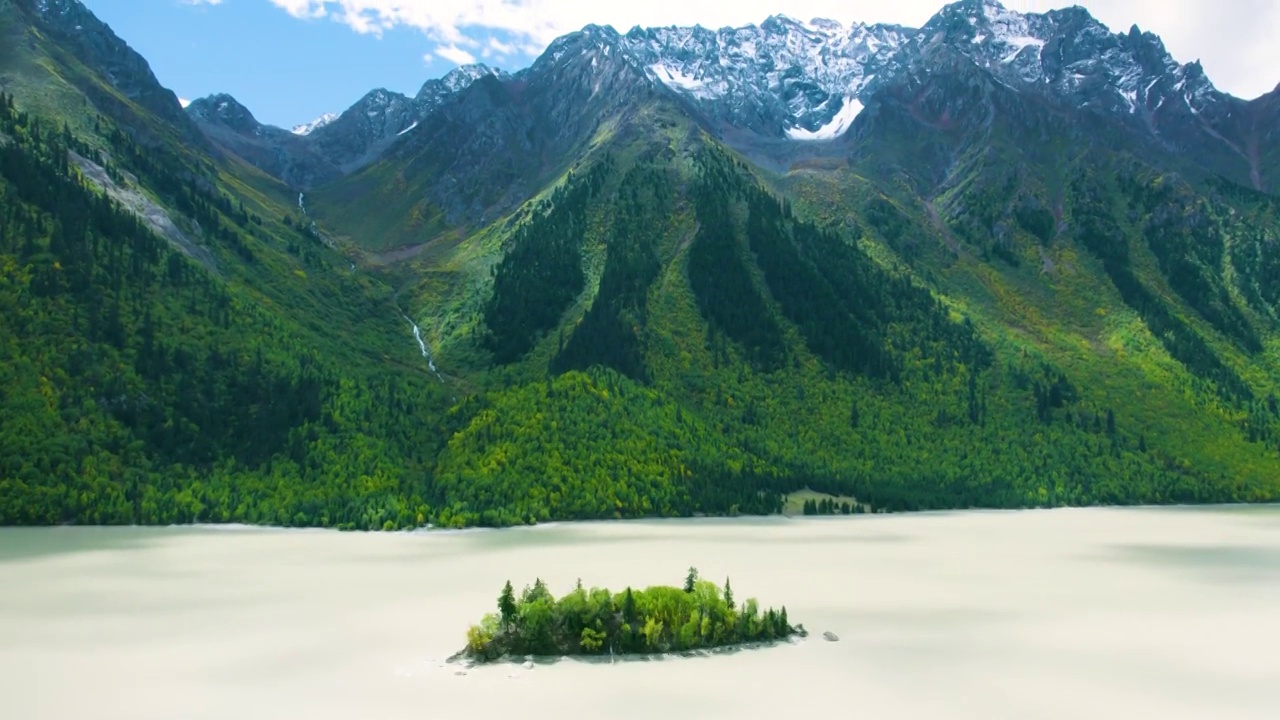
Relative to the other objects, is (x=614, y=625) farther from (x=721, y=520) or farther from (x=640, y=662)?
(x=721, y=520)

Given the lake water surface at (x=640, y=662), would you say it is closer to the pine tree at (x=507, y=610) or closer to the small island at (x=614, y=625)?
the small island at (x=614, y=625)

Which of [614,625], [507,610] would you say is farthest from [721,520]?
[507,610]

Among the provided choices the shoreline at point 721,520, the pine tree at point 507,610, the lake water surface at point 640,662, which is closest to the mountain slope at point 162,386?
the shoreline at point 721,520

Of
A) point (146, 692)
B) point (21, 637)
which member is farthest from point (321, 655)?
point (21, 637)

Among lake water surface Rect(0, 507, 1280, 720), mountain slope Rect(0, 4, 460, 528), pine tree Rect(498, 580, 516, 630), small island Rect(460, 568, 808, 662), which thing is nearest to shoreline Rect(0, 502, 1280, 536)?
mountain slope Rect(0, 4, 460, 528)

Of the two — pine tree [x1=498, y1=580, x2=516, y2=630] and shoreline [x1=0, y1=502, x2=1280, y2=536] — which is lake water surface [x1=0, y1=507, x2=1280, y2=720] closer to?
pine tree [x1=498, y1=580, x2=516, y2=630]
